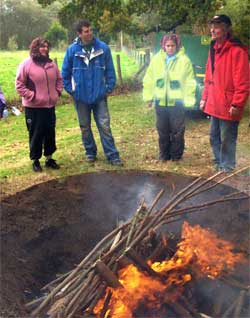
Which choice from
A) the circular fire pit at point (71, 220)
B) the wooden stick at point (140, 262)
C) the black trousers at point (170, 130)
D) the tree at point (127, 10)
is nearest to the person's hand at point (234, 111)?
the black trousers at point (170, 130)

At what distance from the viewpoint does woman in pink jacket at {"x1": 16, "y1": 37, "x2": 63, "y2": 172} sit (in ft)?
16.5

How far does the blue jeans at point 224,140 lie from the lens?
488 cm

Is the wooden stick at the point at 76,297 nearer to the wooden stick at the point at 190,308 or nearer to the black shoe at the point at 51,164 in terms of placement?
the wooden stick at the point at 190,308

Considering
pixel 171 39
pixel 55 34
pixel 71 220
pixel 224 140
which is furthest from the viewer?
pixel 55 34

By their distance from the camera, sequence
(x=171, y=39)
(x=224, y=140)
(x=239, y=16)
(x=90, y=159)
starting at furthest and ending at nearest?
1. (x=239, y=16)
2. (x=90, y=159)
3. (x=171, y=39)
4. (x=224, y=140)

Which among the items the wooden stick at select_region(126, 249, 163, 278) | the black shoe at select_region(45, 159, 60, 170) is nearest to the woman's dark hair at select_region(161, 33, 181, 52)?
the black shoe at select_region(45, 159, 60, 170)

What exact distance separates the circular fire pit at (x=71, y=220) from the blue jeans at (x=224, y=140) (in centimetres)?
123

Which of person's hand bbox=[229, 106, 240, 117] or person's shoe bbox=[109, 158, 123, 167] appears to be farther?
person's shoe bbox=[109, 158, 123, 167]

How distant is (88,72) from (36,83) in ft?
2.22

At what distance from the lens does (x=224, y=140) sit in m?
4.95

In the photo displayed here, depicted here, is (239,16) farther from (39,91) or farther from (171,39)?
(39,91)

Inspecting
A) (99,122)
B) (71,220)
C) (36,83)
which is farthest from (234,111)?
(36,83)

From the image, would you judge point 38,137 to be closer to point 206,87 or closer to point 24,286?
point 206,87

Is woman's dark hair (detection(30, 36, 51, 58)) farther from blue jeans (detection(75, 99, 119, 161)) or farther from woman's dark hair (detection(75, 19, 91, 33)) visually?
blue jeans (detection(75, 99, 119, 161))
